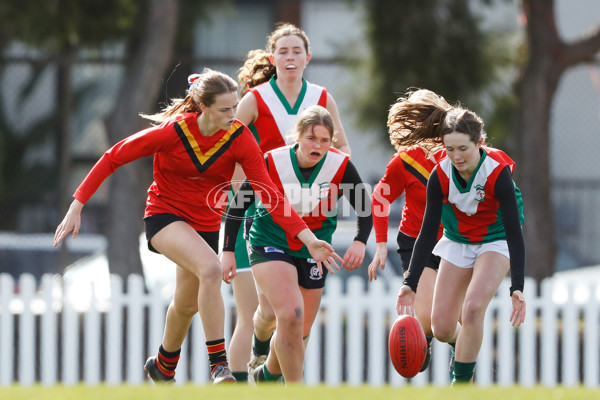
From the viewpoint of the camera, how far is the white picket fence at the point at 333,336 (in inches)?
330

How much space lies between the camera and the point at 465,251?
531 centimetres

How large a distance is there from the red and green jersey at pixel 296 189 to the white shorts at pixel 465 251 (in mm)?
672

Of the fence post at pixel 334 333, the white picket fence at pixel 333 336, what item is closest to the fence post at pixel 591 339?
the white picket fence at pixel 333 336

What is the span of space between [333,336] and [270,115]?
310 centimetres

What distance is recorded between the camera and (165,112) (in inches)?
223

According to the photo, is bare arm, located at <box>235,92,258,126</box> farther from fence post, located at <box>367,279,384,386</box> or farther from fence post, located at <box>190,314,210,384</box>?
fence post, located at <box>190,314,210,384</box>

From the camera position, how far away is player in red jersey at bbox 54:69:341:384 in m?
5.12

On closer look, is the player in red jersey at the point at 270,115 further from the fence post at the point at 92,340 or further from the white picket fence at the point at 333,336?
the fence post at the point at 92,340

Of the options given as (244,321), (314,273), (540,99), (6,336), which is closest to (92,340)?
(6,336)

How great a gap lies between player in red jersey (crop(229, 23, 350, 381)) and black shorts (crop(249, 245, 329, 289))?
473mm

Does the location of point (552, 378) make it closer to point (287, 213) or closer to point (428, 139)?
point (428, 139)

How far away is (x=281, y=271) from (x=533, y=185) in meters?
5.66

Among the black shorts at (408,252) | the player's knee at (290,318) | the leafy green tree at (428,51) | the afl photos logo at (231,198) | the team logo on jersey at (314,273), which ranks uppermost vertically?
the leafy green tree at (428,51)

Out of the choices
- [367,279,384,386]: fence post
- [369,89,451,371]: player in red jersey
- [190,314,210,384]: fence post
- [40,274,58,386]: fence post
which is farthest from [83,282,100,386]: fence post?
[369,89,451,371]: player in red jersey
